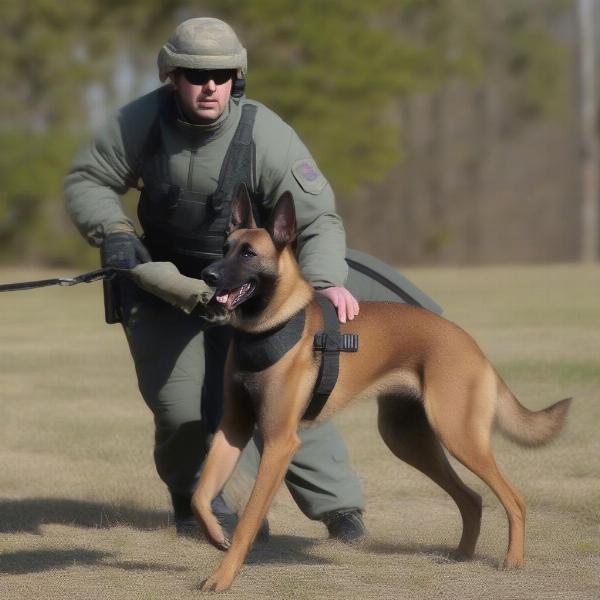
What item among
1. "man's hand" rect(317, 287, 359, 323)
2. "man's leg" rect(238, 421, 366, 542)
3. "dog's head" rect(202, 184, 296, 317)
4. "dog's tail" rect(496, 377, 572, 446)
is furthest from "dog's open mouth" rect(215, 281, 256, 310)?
"man's leg" rect(238, 421, 366, 542)

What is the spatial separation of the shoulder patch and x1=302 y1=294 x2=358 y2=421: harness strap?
60cm

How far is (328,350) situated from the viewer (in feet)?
16.3

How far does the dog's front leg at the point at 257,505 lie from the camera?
4664 mm

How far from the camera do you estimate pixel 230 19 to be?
33125 millimetres

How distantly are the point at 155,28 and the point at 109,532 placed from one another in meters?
27.9

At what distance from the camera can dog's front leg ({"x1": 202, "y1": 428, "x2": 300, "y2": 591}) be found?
15.3 feet

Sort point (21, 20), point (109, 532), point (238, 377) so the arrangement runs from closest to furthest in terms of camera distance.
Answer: point (238, 377) → point (109, 532) → point (21, 20)

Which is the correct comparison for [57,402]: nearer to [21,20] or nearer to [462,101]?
[21,20]

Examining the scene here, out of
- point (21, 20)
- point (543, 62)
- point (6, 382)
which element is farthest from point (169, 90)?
point (543, 62)

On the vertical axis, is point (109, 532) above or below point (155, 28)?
below

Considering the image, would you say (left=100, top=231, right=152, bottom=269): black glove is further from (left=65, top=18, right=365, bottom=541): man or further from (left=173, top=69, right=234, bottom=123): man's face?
(left=173, top=69, right=234, bottom=123): man's face

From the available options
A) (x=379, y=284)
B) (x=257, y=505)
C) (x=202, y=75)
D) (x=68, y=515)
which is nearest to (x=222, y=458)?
(x=257, y=505)

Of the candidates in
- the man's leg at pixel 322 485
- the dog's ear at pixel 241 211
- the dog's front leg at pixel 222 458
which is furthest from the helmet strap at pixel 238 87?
the man's leg at pixel 322 485

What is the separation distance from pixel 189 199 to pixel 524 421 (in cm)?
166
